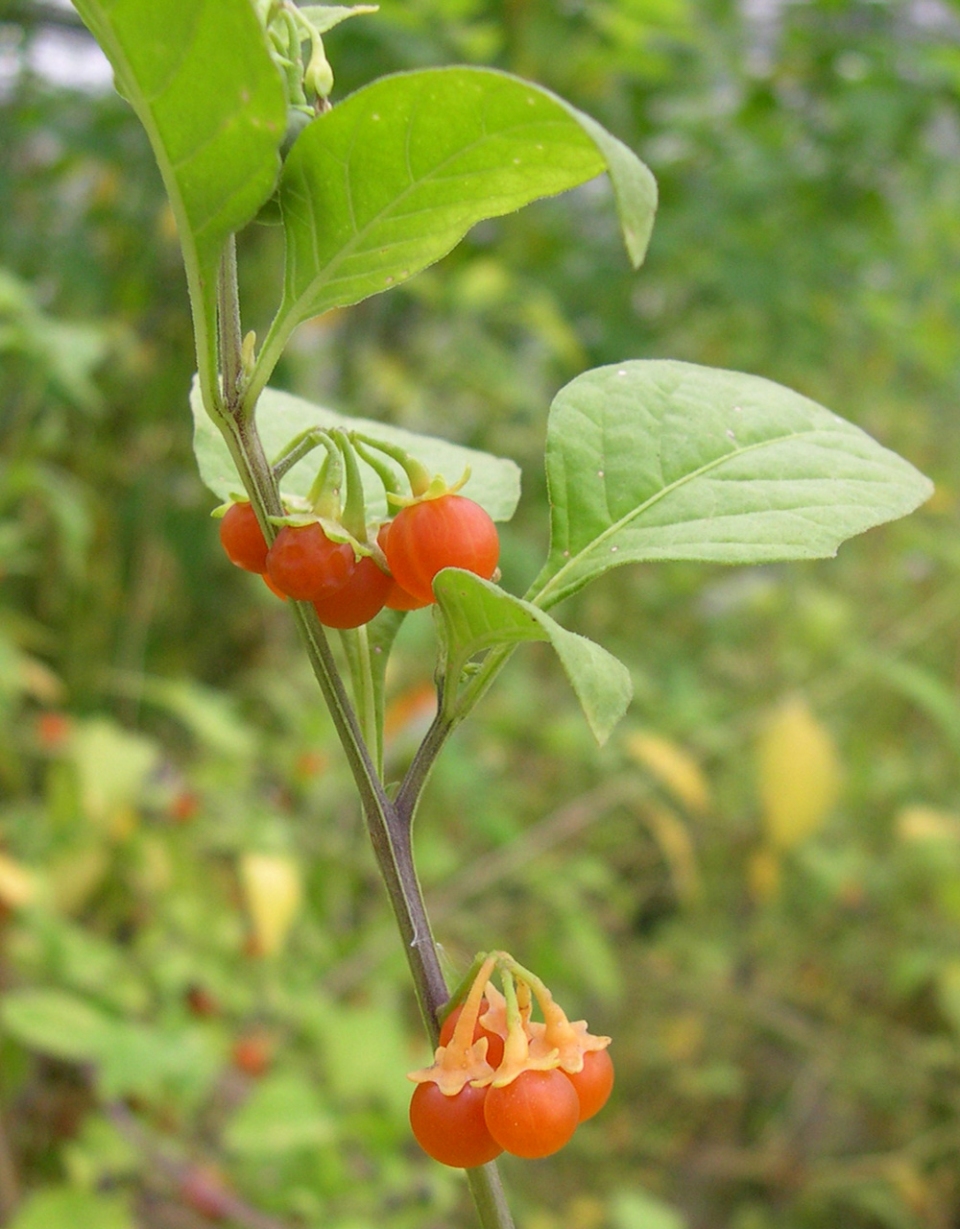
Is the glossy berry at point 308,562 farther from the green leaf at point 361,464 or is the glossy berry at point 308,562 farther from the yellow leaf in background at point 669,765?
the yellow leaf in background at point 669,765

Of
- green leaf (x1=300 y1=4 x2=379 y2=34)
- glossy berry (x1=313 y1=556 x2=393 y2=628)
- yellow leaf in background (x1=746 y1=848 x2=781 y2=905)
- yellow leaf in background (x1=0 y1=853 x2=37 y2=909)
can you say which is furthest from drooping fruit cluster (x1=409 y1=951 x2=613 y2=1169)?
yellow leaf in background (x1=746 y1=848 x2=781 y2=905)

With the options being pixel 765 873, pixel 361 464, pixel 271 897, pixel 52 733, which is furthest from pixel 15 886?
pixel 765 873

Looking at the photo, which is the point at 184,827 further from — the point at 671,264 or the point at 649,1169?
the point at 671,264

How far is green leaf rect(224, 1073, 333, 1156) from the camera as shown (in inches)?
47.0

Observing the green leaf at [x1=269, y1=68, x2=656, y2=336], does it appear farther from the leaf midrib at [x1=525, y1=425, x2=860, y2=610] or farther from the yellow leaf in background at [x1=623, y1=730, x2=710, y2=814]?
the yellow leaf in background at [x1=623, y1=730, x2=710, y2=814]

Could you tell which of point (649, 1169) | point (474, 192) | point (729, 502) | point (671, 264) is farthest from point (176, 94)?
point (649, 1169)

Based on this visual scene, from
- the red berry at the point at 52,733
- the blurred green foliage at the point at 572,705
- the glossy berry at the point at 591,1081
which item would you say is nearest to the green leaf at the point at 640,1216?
the blurred green foliage at the point at 572,705

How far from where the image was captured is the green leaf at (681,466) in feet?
1.46

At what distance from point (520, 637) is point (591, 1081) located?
171 mm

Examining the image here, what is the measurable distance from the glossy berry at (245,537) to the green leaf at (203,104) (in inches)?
3.0

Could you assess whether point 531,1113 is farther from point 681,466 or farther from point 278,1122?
point 278,1122

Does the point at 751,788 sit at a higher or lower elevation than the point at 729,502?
higher

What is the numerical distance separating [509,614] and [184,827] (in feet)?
4.93

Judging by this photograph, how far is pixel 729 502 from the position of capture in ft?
1.47
